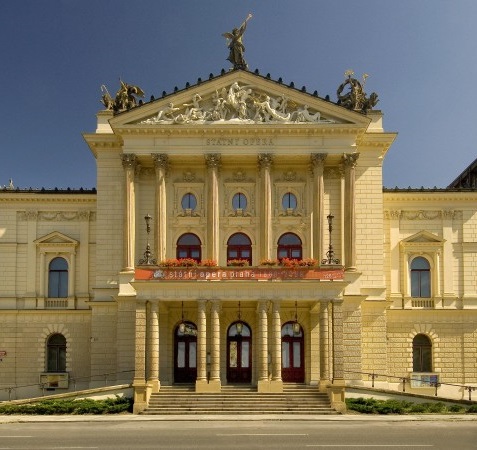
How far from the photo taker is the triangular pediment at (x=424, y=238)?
165ft

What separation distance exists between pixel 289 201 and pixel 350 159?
4.65 m

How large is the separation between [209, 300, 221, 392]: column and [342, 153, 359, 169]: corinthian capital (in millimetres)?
12289

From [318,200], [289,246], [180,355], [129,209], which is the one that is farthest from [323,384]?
[129,209]

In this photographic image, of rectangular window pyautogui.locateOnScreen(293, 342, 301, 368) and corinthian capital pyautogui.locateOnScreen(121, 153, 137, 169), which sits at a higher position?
corinthian capital pyautogui.locateOnScreen(121, 153, 137, 169)

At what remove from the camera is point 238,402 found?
39.6 metres

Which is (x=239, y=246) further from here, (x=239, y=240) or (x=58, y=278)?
(x=58, y=278)

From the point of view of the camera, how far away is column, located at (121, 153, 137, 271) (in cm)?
4694

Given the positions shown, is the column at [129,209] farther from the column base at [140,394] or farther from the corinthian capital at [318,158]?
→ the corinthian capital at [318,158]

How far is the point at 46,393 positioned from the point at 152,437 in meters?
22.5

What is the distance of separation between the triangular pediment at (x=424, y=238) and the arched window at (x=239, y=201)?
10.8 metres

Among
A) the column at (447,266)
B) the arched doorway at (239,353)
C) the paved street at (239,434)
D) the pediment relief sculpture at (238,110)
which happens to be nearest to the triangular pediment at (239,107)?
the pediment relief sculpture at (238,110)

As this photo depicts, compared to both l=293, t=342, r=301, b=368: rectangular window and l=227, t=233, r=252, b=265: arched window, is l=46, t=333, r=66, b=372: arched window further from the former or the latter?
l=293, t=342, r=301, b=368: rectangular window

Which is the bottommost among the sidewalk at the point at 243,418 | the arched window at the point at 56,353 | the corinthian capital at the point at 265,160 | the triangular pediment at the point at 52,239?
the sidewalk at the point at 243,418

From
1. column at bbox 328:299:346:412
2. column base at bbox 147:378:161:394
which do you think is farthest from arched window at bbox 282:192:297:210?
column base at bbox 147:378:161:394
